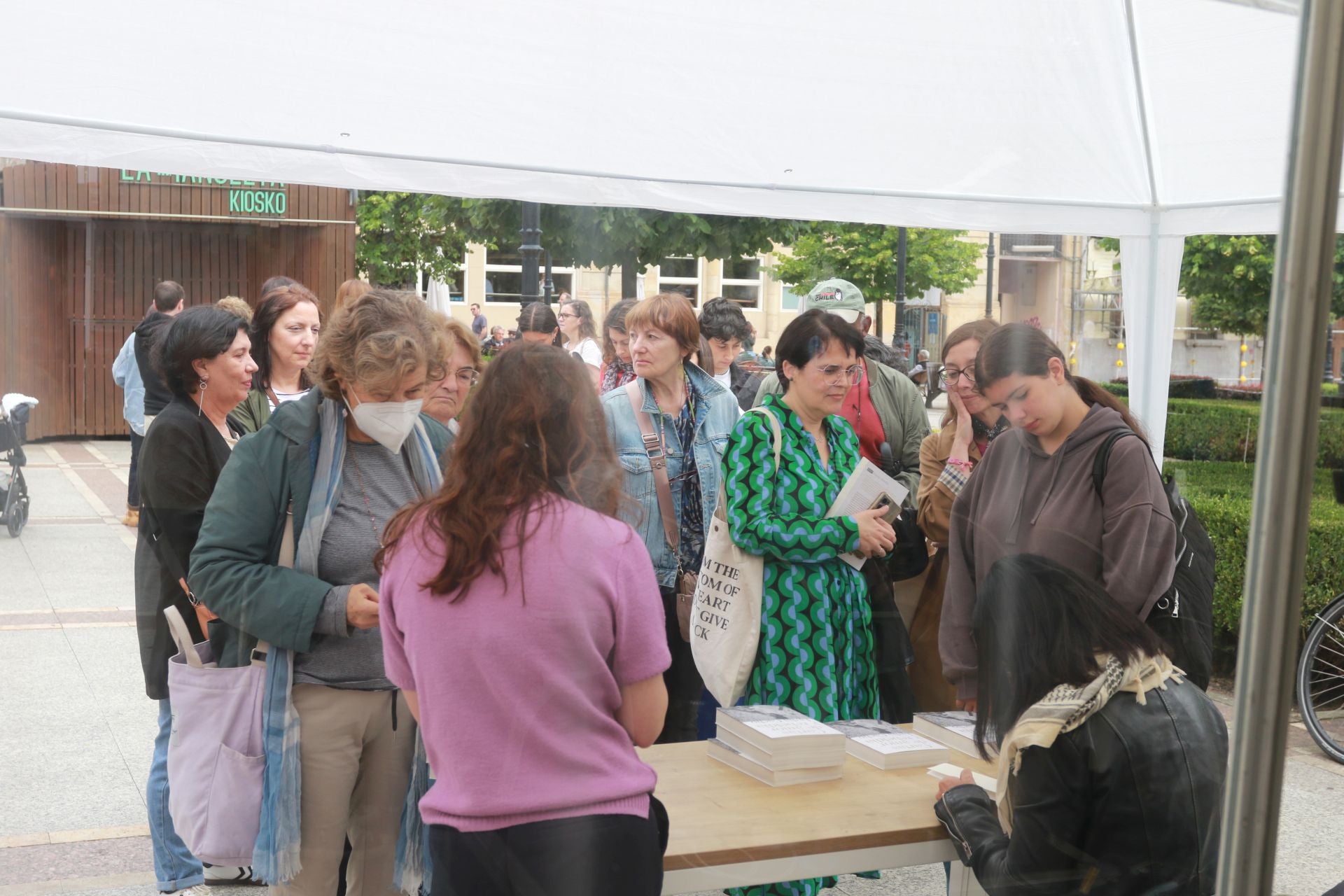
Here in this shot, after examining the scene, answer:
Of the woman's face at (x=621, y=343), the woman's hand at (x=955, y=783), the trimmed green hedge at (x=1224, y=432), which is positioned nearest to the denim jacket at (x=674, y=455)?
the woman's face at (x=621, y=343)

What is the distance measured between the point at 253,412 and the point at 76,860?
3.34 ft

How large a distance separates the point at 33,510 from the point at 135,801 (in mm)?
1151

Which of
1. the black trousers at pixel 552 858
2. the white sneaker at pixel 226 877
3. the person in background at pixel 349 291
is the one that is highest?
the person in background at pixel 349 291

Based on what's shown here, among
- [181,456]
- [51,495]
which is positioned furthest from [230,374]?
[51,495]

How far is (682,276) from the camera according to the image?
1.95 m

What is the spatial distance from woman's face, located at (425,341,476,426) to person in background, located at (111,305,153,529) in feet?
1.54

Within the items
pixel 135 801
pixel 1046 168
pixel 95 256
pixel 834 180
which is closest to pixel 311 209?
pixel 95 256

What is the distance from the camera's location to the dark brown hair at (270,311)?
6.37 ft

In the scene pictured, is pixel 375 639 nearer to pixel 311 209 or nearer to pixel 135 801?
pixel 311 209

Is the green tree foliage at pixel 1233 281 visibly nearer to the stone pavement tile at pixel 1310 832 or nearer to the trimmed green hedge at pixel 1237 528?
the trimmed green hedge at pixel 1237 528

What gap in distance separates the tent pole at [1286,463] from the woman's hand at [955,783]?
0.87m

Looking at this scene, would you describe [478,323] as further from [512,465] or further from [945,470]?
[945,470]

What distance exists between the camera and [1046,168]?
5.35 ft

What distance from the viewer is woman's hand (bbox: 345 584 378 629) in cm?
186
